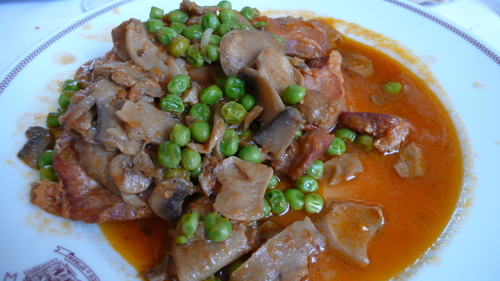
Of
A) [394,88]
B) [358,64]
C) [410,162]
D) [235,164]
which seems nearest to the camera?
[235,164]

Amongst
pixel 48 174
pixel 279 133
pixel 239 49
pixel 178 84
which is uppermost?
pixel 239 49

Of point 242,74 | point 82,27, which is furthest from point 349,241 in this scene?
point 82,27

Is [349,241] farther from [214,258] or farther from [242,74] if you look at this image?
[242,74]

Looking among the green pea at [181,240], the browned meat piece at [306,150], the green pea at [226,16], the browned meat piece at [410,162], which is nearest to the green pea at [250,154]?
the browned meat piece at [306,150]

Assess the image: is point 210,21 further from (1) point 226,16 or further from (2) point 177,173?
(2) point 177,173

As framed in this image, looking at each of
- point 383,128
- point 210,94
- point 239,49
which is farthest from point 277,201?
point 239,49

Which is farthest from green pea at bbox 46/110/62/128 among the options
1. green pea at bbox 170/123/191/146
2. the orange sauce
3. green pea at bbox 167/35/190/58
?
green pea at bbox 170/123/191/146

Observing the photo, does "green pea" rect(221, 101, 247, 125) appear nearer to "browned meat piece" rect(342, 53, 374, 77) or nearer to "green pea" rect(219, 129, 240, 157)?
"green pea" rect(219, 129, 240, 157)

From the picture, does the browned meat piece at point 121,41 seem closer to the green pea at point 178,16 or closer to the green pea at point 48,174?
the green pea at point 178,16
